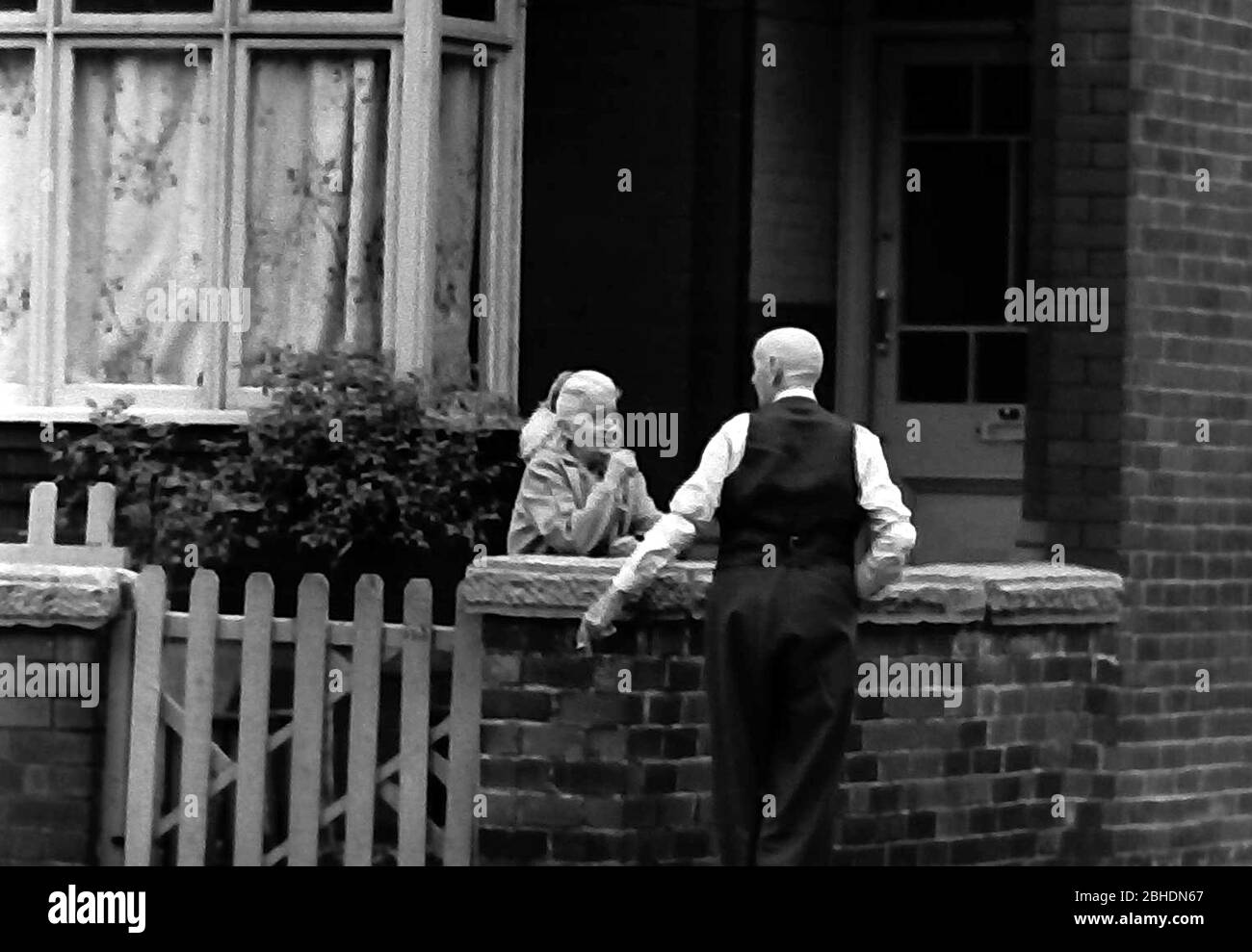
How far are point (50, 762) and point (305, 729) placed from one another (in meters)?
0.81

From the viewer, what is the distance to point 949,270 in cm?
1210

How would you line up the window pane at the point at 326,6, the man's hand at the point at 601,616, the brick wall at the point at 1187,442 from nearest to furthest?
the man's hand at the point at 601,616, the brick wall at the point at 1187,442, the window pane at the point at 326,6

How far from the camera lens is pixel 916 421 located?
1202cm

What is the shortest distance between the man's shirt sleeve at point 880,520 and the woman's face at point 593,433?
127cm

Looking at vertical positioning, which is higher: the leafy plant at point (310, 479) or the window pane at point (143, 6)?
the window pane at point (143, 6)

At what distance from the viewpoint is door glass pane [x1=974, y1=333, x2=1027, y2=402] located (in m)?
12.0

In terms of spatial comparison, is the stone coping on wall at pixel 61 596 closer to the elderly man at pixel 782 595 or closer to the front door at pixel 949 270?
the elderly man at pixel 782 595

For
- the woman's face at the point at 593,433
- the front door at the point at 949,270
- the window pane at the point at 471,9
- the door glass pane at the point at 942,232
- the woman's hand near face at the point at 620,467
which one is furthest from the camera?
the door glass pane at the point at 942,232

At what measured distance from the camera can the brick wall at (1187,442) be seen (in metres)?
9.88

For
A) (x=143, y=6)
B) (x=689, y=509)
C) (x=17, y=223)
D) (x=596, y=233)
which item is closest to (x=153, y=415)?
(x=17, y=223)

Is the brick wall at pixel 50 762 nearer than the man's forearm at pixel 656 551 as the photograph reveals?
No

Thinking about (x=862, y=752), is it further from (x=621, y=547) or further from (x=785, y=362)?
(x=785, y=362)

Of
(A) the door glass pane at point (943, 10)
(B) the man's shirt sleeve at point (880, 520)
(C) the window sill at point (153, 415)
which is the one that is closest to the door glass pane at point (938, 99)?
(A) the door glass pane at point (943, 10)

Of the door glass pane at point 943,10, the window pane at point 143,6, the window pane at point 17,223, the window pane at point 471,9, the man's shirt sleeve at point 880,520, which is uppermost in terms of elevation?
the door glass pane at point 943,10
